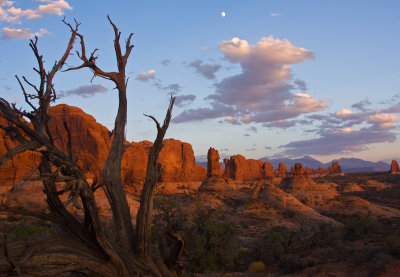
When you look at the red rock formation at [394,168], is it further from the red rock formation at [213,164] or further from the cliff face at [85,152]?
the red rock formation at [213,164]

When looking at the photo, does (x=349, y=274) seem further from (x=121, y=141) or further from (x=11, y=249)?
(x=11, y=249)

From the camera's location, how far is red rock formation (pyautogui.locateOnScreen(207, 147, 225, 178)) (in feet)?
153

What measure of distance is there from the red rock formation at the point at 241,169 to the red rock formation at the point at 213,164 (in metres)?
45.4

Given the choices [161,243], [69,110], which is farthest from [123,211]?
[69,110]

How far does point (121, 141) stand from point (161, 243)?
239 centimetres

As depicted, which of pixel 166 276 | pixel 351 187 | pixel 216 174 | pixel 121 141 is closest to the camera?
pixel 166 276

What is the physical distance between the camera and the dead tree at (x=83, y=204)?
14.6ft

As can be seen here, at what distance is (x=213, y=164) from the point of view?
4800 centimetres

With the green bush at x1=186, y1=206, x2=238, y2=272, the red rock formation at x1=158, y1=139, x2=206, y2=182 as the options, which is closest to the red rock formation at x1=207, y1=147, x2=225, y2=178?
the red rock formation at x1=158, y1=139, x2=206, y2=182

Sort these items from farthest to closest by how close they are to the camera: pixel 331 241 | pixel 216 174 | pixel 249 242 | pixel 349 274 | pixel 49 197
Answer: pixel 216 174 < pixel 249 242 < pixel 331 241 < pixel 349 274 < pixel 49 197

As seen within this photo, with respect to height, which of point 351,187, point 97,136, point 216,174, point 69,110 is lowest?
point 351,187

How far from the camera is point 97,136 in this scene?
42.2 m

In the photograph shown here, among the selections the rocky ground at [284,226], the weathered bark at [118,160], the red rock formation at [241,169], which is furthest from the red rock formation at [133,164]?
the red rock formation at [241,169]

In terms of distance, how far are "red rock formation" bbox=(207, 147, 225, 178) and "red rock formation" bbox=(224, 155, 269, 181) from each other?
149 feet
